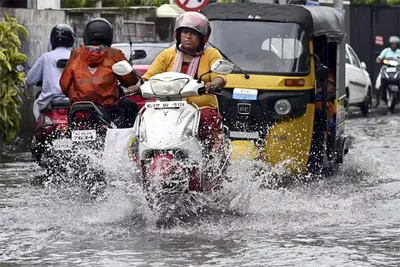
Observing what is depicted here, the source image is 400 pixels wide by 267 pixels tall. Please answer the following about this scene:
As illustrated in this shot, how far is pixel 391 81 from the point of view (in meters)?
27.6

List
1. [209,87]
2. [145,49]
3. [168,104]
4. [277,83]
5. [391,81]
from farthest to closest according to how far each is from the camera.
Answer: [391,81]
[145,49]
[277,83]
[209,87]
[168,104]

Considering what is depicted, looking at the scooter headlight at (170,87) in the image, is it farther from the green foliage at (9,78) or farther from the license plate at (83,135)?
the green foliage at (9,78)

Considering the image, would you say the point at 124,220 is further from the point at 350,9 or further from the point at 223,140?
the point at 350,9

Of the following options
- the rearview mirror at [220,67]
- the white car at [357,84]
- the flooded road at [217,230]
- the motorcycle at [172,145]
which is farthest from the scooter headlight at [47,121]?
the white car at [357,84]

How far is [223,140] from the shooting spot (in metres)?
9.45

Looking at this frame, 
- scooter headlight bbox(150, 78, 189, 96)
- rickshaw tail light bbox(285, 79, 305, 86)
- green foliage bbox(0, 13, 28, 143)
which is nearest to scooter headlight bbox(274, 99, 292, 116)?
rickshaw tail light bbox(285, 79, 305, 86)

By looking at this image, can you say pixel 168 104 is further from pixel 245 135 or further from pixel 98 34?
pixel 245 135

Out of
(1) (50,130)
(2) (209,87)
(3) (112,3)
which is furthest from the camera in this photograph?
(3) (112,3)

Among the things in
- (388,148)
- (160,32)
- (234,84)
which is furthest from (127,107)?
(160,32)

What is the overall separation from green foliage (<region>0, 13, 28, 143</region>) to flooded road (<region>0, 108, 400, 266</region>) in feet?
10.4

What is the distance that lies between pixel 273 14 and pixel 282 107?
3.71 ft

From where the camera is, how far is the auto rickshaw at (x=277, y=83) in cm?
1214

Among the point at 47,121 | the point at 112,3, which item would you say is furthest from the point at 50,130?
the point at 112,3

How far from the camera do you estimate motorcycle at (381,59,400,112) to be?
27422 millimetres
